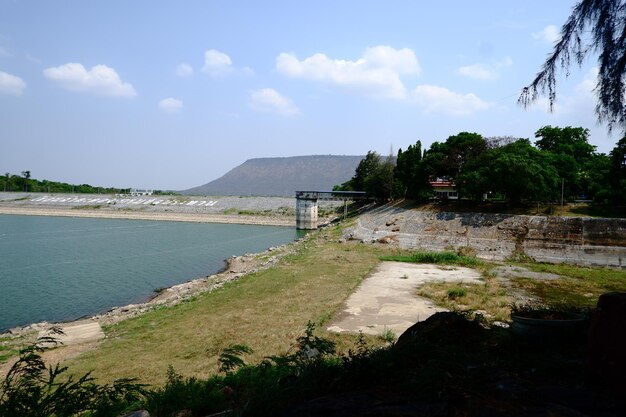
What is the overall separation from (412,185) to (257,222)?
37.9 metres

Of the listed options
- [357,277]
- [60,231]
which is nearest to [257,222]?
[60,231]

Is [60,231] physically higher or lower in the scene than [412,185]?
lower

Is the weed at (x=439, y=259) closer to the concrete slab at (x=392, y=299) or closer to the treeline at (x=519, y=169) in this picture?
the concrete slab at (x=392, y=299)

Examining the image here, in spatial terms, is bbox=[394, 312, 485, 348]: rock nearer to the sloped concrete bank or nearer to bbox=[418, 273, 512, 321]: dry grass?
bbox=[418, 273, 512, 321]: dry grass

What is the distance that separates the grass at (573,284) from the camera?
17234mm

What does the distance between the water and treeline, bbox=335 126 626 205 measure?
19.9m

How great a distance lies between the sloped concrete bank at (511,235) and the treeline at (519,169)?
11.7 feet

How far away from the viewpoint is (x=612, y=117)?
21.4 ft

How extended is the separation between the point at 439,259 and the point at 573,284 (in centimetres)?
838

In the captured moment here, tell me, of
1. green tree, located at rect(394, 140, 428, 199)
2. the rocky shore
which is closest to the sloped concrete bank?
green tree, located at rect(394, 140, 428, 199)

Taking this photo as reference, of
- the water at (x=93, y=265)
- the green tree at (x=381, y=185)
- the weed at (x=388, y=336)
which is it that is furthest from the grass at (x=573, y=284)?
the green tree at (x=381, y=185)

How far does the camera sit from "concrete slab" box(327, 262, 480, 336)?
1345 centimetres

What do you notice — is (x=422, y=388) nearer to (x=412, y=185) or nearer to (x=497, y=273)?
(x=497, y=273)

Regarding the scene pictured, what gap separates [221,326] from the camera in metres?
13.7
